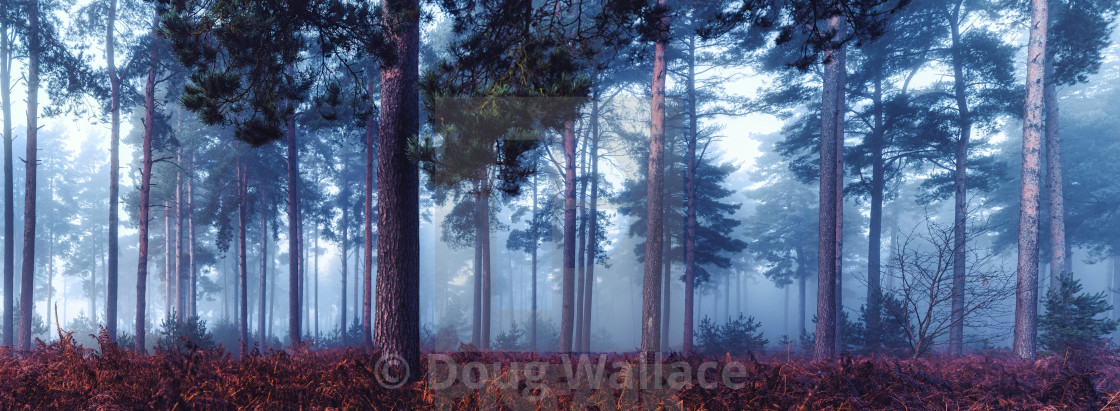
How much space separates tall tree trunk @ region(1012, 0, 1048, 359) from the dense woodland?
5cm

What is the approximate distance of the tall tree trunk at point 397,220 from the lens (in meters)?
5.24

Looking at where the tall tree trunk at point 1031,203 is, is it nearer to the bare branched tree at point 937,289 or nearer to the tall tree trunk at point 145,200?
the bare branched tree at point 937,289

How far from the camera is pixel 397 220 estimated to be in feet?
17.2

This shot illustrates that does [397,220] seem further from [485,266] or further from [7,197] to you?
[7,197]

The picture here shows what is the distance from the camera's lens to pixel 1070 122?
2581 cm

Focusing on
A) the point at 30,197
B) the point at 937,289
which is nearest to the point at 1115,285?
the point at 937,289

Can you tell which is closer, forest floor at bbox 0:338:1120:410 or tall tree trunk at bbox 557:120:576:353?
forest floor at bbox 0:338:1120:410

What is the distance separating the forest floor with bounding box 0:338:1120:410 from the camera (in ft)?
13.1

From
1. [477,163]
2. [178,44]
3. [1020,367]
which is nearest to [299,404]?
[477,163]

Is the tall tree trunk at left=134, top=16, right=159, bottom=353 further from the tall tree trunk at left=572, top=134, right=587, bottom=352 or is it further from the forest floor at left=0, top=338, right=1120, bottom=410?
the tall tree trunk at left=572, top=134, right=587, bottom=352

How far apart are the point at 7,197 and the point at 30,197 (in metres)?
1.17

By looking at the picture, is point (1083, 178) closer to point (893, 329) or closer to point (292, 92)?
point (893, 329)

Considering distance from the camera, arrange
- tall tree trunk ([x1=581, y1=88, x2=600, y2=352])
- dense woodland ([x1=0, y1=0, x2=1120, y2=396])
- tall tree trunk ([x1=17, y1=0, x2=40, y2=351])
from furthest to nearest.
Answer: tall tree trunk ([x1=581, y1=88, x2=600, y2=352]) → tall tree trunk ([x1=17, y1=0, x2=40, y2=351]) → dense woodland ([x1=0, y1=0, x2=1120, y2=396])

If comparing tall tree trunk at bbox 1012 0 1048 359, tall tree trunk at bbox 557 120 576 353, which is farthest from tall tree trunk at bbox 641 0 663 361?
tall tree trunk at bbox 1012 0 1048 359
